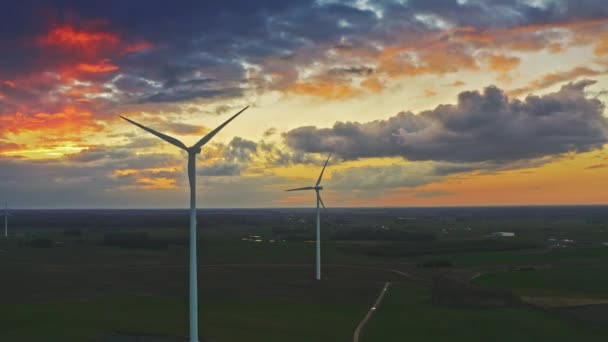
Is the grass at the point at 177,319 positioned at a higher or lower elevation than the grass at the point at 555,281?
higher

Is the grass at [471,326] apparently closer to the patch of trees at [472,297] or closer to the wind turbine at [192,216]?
the patch of trees at [472,297]

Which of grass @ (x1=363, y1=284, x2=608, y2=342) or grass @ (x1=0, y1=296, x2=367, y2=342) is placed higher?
grass @ (x1=0, y1=296, x2=367, y2=342)

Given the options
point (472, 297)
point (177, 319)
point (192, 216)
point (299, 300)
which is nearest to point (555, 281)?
point (472, 297)

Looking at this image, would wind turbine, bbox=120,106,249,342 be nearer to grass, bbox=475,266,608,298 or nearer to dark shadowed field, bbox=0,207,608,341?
dark shadowed field, bbox=0,207,608,341

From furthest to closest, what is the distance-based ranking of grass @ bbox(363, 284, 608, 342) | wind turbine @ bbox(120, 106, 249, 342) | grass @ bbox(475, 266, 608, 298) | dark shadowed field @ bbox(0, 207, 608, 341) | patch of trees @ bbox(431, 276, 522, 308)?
grass @ bbox(475, 266, 608, 298) < patch of trees @ bbox(431, 276, 522, 308) < dark shadowed field @ bbox(0, 207, 608, 341) < grass @ bbox(363, 284, 608, 342) < wind turbine @ bbox(120, 106, 249, 342)

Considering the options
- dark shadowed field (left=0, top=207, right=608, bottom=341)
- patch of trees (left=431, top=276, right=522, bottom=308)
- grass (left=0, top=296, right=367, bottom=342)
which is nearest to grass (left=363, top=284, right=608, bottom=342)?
dark shadowed field (left=0, top=207, right=608, bottom=341)

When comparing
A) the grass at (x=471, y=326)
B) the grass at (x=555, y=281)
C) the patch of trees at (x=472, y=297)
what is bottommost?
the grass at (x=555, y=281)

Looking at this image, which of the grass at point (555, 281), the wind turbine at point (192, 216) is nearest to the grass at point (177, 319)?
the wind turbine at point (192, 216)

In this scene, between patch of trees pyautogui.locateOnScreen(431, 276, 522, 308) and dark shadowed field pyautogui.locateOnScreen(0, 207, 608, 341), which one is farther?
patch of trees pyautogui.locateOnScreen(431, 276, 522, 308)

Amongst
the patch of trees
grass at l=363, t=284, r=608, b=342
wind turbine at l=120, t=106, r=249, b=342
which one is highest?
wind turbine at l=120, t=106, r=249, b=342

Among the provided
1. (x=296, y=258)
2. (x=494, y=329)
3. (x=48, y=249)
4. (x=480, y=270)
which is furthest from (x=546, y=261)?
(x=48, y=249)
